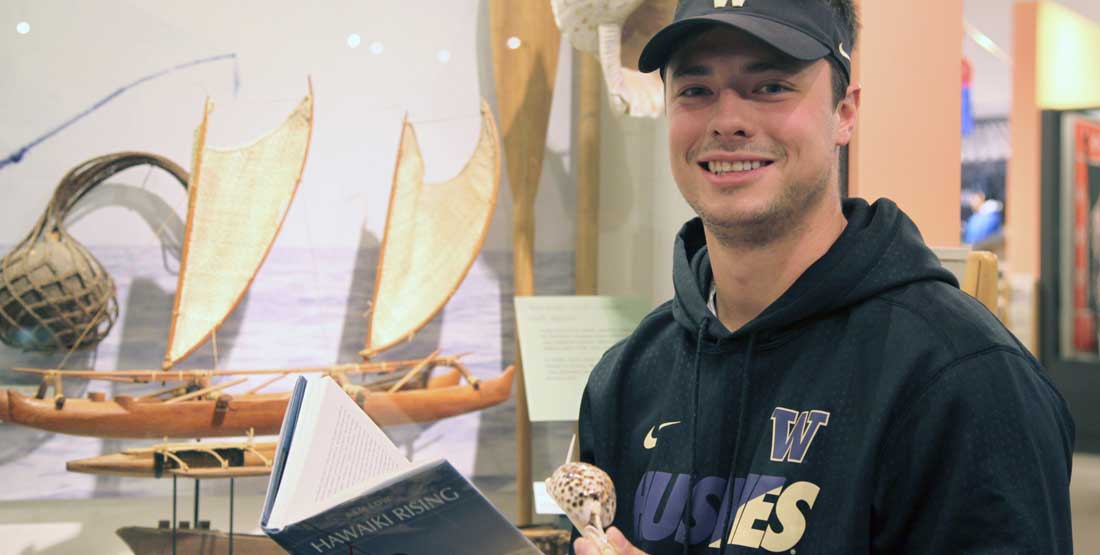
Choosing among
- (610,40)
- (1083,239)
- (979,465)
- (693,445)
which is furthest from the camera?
(1083,239)

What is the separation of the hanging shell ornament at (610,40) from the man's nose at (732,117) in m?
0.99

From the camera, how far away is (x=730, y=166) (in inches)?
45.5

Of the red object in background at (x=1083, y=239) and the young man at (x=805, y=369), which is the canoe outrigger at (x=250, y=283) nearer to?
the young man at (x=805, y=369)

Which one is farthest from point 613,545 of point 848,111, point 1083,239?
point 1083,239

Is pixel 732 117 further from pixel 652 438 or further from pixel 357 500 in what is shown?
pixel 357 500

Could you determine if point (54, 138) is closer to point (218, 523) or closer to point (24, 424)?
point (24, 424)

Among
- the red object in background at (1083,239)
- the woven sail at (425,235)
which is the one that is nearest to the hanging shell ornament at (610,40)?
the woven sail at (425,235)

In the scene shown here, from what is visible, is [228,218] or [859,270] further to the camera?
[228,218]

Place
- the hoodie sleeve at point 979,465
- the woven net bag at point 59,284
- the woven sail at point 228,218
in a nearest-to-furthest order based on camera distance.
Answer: the hoodie sleeve at point 979,465, the woven net bag at point 59,284, the woven sail at point 228,218

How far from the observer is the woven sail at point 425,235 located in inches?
82.1

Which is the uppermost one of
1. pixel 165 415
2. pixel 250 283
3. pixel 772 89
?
pixel 772 89

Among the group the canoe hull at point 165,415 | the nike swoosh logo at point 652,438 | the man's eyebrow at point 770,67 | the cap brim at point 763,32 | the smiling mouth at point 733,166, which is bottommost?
the canoe hull at point 165,415

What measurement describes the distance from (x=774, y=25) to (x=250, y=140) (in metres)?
1.12

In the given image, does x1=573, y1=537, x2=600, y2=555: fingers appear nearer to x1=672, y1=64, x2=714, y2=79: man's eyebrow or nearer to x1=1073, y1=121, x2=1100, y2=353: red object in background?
x1=672, y1=64, x2=714, y2=79: man's eyebrow
